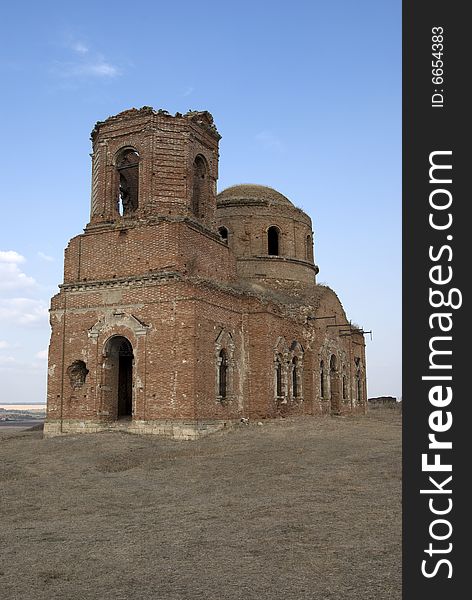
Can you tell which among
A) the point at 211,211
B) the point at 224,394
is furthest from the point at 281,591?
the point at 211,211

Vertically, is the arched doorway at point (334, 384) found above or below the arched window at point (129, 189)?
below

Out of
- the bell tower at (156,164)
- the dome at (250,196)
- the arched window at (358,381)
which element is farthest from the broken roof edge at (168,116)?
the arched window at (358,381)

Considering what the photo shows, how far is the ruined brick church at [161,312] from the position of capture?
58.3 ft

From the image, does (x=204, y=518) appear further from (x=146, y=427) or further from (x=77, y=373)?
(x=77, y=373)

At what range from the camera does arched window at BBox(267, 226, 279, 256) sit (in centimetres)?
2842

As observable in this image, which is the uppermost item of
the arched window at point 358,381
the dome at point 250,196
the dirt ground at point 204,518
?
the dome at point 250,196

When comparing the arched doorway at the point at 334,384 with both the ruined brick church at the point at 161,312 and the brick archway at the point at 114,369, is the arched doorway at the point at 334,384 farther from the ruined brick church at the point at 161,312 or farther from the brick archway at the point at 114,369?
the brick archway at the point at 114,369

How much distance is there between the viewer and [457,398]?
13.4ft

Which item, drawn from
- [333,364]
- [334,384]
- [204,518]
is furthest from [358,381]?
[204,518]

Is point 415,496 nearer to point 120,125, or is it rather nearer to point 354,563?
point 354,563

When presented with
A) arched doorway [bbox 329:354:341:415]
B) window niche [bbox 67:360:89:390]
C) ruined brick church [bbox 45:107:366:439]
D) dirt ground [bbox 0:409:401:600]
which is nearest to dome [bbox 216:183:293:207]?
ruined brick church [bbox 45:107:366:439]

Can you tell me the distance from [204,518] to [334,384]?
60.7 feet

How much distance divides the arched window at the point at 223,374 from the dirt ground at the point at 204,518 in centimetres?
268

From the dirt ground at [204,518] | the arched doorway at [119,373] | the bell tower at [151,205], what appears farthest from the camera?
the arched doorway at [119,373]
